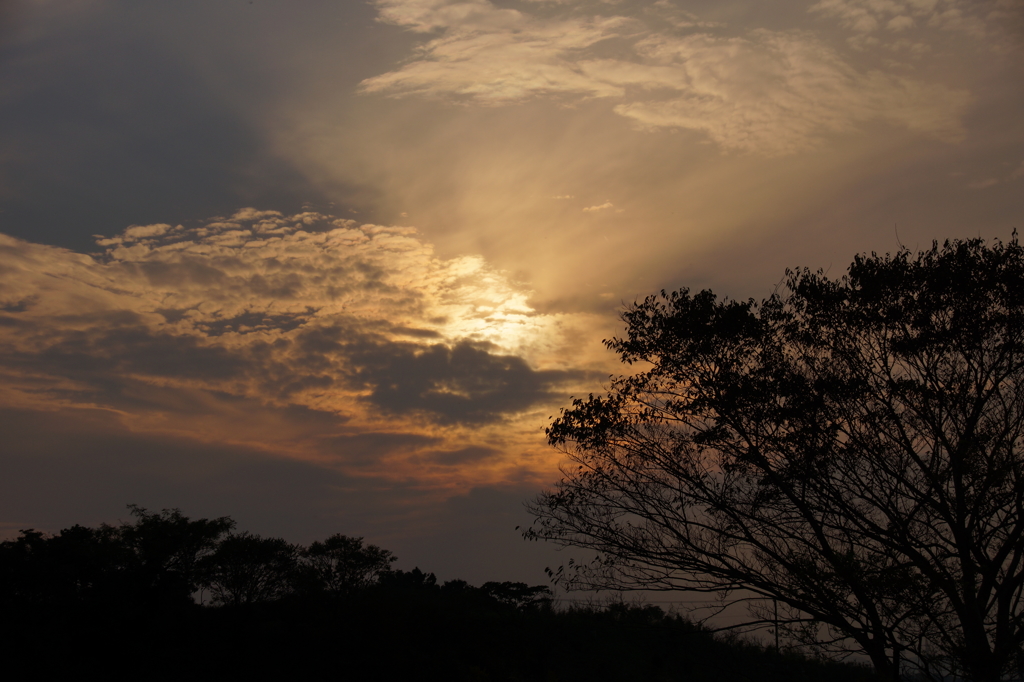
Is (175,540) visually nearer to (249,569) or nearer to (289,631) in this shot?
(249,569)

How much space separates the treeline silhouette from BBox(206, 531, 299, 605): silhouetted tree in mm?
134

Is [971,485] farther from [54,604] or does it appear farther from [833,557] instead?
[54,604]

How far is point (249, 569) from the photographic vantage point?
39938 millimetres

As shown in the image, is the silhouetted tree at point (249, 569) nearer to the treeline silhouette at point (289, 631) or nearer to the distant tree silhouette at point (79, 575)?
the treeline silhouette at point (289, 631)

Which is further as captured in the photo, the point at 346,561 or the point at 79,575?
the point at 346,561

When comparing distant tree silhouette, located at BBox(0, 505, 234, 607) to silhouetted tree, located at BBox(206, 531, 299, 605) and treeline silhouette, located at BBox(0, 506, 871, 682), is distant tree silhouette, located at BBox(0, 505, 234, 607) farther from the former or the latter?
silhouetted tree, located at BBox(206, 531, 299, 605)

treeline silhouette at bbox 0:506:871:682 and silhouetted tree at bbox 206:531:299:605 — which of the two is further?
silhouetted tree at bbox 206:531:299:605

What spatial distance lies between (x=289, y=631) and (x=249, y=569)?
50.1 ft

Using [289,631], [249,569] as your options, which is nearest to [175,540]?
[249,569]

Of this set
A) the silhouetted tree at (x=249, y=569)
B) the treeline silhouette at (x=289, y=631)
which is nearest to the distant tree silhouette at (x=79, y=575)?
the treeline silhouette at (x=289, y=631)

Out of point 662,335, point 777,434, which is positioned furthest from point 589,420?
point 777,434

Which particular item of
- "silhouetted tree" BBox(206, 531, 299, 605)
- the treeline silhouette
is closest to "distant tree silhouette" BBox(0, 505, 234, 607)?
the treeline silhouette

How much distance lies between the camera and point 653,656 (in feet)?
103

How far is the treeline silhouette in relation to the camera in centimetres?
2319
